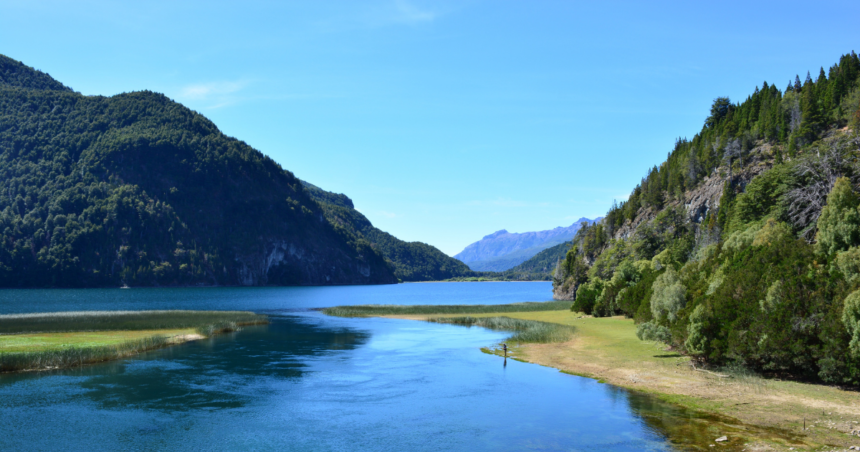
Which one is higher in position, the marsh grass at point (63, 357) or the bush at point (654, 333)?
the bush at point (654, 333)

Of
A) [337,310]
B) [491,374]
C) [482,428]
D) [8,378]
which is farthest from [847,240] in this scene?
[337,310]

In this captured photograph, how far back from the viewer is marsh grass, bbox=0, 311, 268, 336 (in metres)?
72.8

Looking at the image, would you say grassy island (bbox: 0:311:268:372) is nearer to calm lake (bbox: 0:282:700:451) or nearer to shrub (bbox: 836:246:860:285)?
calm lake (bbox: 0:282:700:451)

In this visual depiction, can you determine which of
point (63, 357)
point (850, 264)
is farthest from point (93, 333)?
point (850, 264)

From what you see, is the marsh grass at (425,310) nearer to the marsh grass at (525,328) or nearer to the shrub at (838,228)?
the marsh grass at (525,328)

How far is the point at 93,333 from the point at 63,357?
75.5ft

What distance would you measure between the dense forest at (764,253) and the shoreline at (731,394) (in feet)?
6.83

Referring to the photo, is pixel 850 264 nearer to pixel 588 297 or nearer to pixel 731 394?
pixel 731 394

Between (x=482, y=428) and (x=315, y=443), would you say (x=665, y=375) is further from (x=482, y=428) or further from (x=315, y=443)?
(x=315, y=443)

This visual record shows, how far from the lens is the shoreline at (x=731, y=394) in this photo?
26.2 metres

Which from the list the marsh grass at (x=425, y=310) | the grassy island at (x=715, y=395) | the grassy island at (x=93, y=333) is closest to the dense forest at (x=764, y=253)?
the grassy island at (x=715, y=395)

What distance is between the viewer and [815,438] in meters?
25.7

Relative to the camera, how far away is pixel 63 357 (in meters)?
47.4

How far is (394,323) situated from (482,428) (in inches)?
2710
